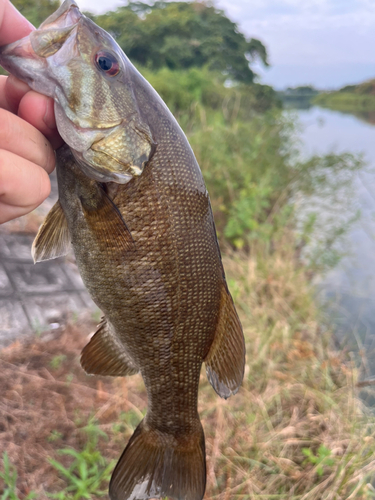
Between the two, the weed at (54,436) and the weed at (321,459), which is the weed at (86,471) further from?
the weed at (321,459)

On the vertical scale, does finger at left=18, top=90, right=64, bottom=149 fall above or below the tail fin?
above

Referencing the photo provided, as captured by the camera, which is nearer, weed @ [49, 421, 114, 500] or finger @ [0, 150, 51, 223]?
finger @ [0, 150, 51, 223]

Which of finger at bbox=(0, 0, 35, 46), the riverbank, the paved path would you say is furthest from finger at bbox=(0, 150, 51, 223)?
the riverbank

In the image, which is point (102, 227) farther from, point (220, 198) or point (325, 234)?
point (325, 234)

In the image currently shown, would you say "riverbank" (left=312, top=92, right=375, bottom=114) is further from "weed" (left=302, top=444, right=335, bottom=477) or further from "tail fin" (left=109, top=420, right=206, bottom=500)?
"tail fin" (left=109, top=420, right=206, bottom=500)

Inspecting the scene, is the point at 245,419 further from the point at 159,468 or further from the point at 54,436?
the point at 159,468

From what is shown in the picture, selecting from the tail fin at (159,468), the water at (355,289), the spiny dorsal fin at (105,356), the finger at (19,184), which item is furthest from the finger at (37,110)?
the water at (355,289)
